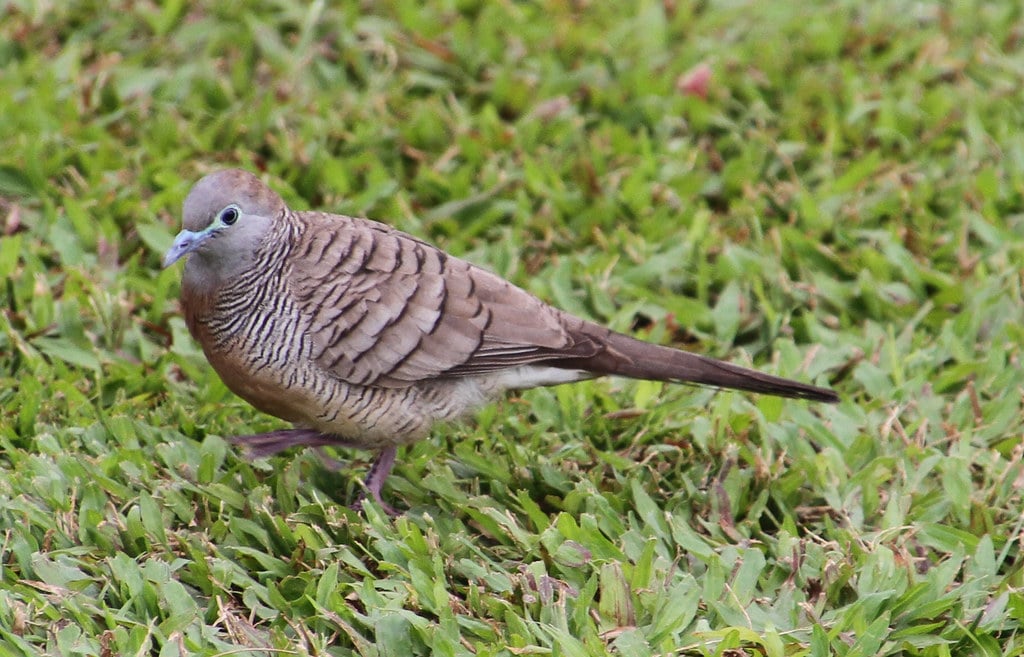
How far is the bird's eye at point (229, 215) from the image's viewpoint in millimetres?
4121

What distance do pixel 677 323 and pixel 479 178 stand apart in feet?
4.10

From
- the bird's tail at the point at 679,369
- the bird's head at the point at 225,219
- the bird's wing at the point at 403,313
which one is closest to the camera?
the bird's head at the point at 225,219

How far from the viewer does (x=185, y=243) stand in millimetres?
4062

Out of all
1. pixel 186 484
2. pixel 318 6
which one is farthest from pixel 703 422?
pixel 318 6

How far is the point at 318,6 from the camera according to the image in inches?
262

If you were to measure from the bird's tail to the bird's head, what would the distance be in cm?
112

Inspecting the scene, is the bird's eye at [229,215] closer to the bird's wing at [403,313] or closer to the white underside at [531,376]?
the bird's wing at [403,313]

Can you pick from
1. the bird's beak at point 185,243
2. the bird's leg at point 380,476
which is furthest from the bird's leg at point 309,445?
the bird's beak at point 185,243

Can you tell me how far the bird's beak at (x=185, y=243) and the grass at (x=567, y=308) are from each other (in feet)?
2.44

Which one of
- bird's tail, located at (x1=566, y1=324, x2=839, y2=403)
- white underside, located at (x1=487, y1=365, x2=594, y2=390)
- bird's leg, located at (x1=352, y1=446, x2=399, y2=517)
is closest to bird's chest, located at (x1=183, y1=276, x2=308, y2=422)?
bird's leg, located at (x1=352, y1=446, x2=399, y2=517)

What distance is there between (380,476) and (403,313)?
567 millimetres

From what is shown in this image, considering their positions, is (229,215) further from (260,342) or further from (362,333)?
(362,333)

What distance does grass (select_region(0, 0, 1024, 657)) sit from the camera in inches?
155

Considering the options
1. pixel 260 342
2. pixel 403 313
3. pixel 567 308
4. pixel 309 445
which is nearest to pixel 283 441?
pixel 309 445
